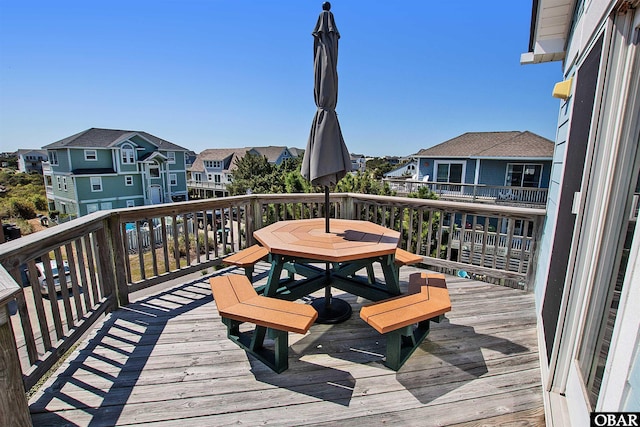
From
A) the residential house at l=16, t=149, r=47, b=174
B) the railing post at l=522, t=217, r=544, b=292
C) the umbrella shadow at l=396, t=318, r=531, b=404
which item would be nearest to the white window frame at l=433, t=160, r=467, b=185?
the railing post at l=522, t=217, r=544, b=292

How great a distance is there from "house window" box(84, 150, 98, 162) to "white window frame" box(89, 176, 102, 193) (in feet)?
4.12

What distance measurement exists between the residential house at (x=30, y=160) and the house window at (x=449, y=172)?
2325 inches

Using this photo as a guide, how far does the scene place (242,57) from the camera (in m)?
9.48

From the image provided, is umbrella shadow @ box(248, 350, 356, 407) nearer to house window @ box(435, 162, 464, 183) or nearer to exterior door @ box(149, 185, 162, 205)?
house window @ box(435, 162, 464, 183)

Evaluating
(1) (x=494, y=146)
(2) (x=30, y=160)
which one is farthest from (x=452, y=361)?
(2) (x=30, y=160)

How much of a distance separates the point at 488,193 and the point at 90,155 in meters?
24.8

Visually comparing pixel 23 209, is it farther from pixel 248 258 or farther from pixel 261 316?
pixel 261 316

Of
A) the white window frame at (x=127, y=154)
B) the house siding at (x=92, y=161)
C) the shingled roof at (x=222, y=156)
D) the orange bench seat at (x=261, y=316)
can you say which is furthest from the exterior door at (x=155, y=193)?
the orange bench seat at (x=261, y=316)

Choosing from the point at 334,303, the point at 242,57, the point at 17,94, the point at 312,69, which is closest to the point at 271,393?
the point at 334,303

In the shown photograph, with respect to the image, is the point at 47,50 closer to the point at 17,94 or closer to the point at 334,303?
the point at 17,94

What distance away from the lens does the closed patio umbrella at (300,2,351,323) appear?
2268 millimetres

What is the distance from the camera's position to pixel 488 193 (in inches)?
552

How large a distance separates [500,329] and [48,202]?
3054 cm

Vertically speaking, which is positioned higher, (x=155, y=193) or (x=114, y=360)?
(x=114, y=360)
